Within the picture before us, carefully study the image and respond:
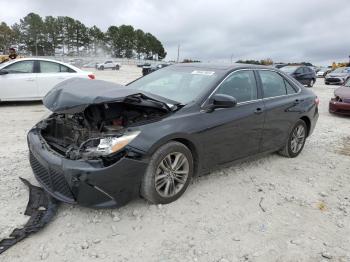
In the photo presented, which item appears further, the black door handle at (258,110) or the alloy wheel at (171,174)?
the black door handle at (258,110)

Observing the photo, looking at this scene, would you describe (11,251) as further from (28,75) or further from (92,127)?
(28,75)

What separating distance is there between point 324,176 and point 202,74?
227cm

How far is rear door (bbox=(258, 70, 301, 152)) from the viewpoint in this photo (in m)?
4.93

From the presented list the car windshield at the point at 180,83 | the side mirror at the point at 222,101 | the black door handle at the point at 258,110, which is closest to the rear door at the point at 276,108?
the black door handle at the point at 258,110

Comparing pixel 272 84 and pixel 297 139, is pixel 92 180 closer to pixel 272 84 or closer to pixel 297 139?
pixel 272 84

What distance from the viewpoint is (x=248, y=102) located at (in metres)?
4.61

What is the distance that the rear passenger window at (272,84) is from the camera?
5007 millimetres

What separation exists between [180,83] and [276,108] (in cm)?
151

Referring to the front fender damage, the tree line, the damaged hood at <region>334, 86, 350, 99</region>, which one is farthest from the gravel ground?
the tree line

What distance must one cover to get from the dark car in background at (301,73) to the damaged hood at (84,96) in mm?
17959

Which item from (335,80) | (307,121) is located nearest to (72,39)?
(335,80)

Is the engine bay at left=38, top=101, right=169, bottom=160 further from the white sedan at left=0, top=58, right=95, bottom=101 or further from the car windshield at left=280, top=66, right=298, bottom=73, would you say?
the car windshield at left=280, top=66, right=298, bottom=73

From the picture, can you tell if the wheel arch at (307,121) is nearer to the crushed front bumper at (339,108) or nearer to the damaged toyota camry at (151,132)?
the damaged toyota camry at (151,132)

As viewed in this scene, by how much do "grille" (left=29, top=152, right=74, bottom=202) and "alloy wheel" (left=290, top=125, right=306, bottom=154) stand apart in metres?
3.69
